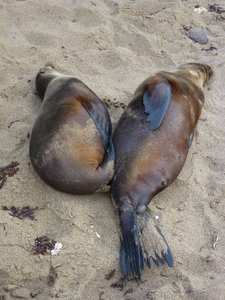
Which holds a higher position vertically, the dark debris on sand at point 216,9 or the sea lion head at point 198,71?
the dark debris on sand at point 216,9

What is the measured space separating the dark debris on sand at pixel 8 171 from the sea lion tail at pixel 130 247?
0.94m

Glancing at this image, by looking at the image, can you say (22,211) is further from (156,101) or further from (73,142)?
(156,101)

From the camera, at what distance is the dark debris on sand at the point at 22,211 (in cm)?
301

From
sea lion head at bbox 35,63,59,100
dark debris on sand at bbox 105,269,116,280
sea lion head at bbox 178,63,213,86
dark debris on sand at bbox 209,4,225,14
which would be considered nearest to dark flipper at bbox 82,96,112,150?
sea lion head at bbox 35,63,59,100

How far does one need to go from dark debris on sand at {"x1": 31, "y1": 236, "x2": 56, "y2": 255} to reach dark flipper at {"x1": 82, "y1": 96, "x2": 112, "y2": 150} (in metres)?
0.97

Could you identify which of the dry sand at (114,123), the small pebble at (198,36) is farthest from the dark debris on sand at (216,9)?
the small pebble at (198,36)

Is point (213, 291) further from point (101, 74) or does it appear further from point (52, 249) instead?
point (101, 74)

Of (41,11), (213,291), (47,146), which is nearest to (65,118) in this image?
(47,146)

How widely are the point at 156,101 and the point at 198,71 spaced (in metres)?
1.31

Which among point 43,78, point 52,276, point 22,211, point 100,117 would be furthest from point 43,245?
point 43,78

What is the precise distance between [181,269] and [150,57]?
2.96 m

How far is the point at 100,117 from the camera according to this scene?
362cm

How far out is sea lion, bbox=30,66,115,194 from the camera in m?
3.15

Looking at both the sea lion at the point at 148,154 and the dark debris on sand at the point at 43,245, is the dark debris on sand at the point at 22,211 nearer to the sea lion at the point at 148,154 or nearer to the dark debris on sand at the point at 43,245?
the dark debris on sand at the point at 43,245
